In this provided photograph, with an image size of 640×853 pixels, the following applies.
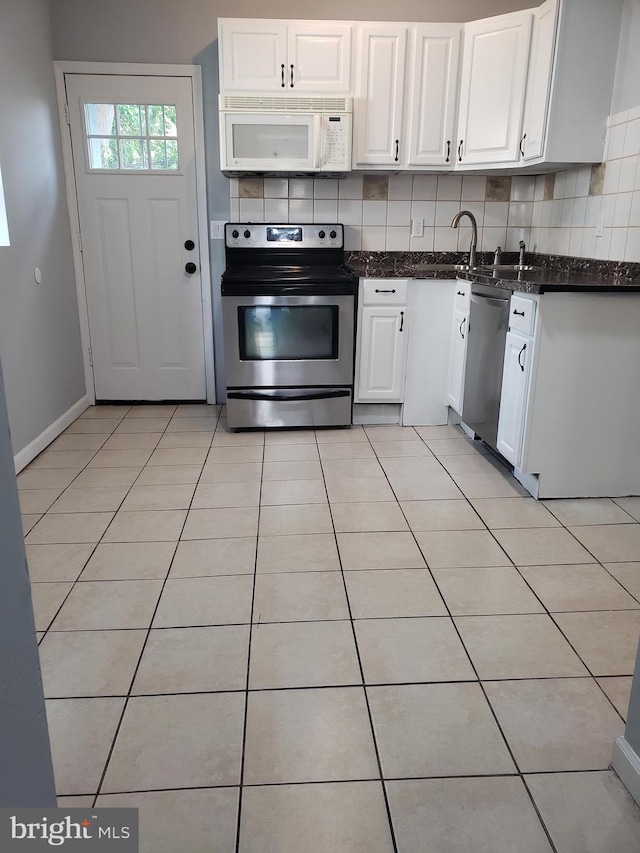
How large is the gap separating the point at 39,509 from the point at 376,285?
2081 millimetres

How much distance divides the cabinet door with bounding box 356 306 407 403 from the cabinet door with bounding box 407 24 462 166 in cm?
92

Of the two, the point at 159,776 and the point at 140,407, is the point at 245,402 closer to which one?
the point at 140,407

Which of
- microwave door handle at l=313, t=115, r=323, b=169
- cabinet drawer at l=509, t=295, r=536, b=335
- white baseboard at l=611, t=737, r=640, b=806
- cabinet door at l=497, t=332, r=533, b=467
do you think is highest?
microwave door handle at l=313, t=115, r=323, b=169

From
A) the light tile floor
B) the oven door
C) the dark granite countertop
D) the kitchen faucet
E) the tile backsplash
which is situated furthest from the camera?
the tile backsplash

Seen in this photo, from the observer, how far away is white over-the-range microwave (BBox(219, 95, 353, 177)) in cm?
346

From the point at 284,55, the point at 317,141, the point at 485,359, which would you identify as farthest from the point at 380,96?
the point at 485,359

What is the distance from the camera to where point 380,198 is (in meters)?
3.96

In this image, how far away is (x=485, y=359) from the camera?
3156mm

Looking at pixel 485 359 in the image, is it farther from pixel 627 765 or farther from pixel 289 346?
pixel 627 765

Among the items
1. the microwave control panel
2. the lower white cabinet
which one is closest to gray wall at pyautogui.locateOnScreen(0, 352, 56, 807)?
the lower white cabinet

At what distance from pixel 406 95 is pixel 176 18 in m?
1.39

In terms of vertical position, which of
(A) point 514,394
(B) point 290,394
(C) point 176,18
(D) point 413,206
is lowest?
(B) point 290,394

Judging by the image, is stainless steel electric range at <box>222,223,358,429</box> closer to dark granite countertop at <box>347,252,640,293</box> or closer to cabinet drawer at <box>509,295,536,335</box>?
dark granite countertop at <box>347,252,640,293</box>

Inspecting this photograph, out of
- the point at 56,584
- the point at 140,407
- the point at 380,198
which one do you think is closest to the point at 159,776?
the point at 56,584
